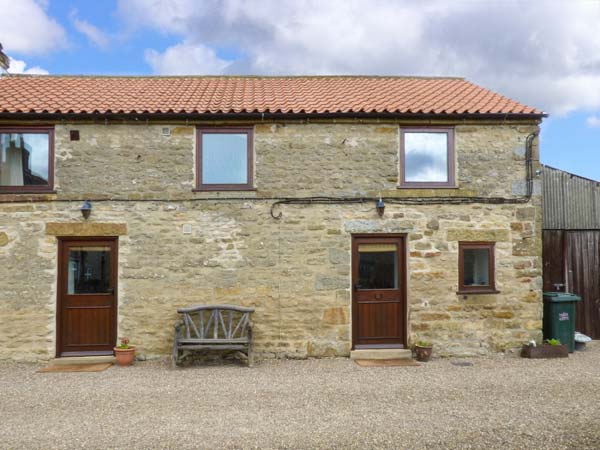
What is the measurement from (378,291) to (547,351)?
3182 millimetres

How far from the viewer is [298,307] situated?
27.3 ft

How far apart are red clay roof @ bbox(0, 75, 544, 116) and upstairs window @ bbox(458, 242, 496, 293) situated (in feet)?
8.18

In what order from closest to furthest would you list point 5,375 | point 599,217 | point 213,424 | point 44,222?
point 213,424, point 5,375, point 44,222, point 599,217

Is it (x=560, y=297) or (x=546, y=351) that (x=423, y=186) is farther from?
(x=546, y=351)

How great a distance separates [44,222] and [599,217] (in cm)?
1203

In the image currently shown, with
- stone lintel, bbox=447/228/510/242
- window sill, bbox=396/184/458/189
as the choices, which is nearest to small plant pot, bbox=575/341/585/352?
stone lintel, bbox=447/228/510/242

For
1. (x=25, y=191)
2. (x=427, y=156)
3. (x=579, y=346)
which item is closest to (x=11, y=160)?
(x=25, y=191)

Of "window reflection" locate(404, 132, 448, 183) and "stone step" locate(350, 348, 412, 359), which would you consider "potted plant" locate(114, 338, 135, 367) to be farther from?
"window reflection" locate(404, 132, 448, 183)

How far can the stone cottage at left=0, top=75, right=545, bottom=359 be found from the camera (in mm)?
8211

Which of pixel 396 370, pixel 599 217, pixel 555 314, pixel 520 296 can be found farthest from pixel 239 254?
pixel 599 217

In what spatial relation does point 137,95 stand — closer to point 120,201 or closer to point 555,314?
point 120,201

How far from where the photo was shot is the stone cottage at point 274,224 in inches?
323

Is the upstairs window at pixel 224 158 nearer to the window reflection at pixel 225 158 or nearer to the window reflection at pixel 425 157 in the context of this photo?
the window reflection at pixel 225 158

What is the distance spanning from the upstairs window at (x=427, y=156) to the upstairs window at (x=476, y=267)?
1.25 metres
